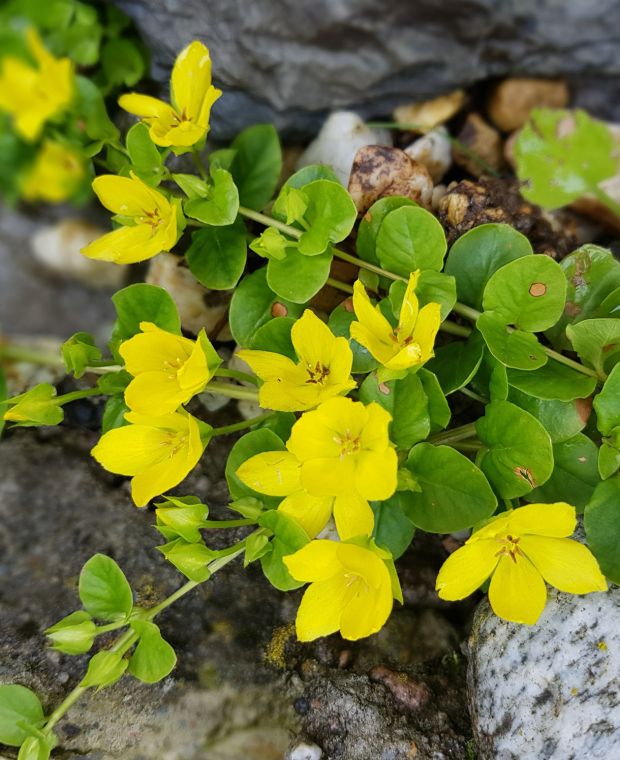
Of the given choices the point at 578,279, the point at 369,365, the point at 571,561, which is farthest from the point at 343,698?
the point at 578,279

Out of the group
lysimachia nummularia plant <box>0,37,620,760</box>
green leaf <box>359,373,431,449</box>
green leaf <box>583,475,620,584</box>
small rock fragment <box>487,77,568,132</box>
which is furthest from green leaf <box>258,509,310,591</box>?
small rock fragment <box>487,77,568,132</box>

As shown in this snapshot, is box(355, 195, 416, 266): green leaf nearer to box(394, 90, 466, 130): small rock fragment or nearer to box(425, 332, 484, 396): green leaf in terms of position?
box(425, 332, 484, 396): green leaf

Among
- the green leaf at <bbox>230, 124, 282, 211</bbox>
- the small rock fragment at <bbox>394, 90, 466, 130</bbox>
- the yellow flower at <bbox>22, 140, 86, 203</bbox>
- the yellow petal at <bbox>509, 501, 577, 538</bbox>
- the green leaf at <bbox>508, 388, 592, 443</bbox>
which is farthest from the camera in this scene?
the yellow flower at <bbox>22, 140, 86, 203</bbox>

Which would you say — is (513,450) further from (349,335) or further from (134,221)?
(134,221)

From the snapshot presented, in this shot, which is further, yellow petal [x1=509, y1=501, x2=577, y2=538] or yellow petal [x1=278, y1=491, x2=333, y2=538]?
yellow petal [x1=278, y1=491, x2=333, y2=538]

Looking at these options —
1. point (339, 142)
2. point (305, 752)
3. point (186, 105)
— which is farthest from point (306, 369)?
point (339, 142)

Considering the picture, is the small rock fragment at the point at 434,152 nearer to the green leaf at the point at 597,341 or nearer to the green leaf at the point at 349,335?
the green leaf at the point at 349,335
